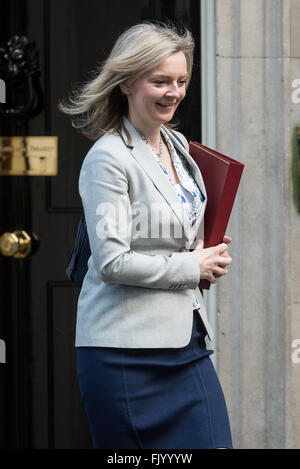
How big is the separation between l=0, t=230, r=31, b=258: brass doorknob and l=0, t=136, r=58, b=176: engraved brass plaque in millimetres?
264

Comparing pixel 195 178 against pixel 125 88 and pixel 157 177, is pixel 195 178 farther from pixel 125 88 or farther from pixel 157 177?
pixel 125 88

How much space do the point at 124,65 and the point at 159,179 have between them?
306 mm

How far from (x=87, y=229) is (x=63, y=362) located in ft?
4.56

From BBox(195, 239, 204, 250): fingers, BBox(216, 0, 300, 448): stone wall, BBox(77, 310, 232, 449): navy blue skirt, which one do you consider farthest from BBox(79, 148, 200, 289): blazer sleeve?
BBox(216, 0, 300, 448): stone wall

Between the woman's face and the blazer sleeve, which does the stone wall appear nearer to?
the woman's face

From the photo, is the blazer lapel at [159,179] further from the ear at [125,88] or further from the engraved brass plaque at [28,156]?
the engraved brass plaque at [28,156]

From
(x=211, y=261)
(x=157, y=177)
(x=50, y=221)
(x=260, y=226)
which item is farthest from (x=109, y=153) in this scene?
(x=50, y=221)

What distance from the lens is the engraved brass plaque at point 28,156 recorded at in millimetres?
2982

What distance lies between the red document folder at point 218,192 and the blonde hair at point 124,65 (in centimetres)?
28

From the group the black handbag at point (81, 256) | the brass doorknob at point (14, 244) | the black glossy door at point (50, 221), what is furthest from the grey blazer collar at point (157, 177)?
the brass doorknob at point (14, 244)

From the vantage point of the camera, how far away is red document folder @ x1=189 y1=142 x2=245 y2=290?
183 cm

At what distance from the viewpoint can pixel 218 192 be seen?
1.87 meters

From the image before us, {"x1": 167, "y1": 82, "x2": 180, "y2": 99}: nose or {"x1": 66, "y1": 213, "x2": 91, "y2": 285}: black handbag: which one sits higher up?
{"x1": 167, "y1": 82, "x2": 180, "y2": 99}: nose
